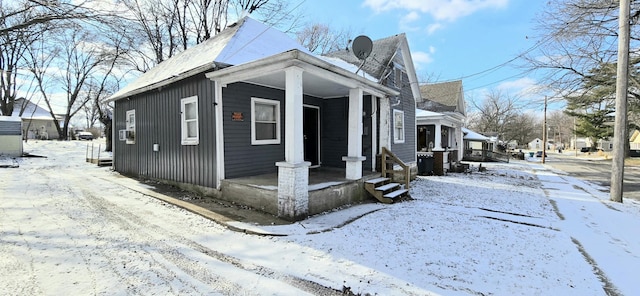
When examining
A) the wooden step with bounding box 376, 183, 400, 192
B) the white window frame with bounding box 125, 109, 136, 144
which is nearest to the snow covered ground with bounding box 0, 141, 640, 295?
the wooden step with bounding box 376, 183, 400, 192

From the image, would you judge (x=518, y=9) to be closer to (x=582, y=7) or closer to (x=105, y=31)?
(x=582, y=7)

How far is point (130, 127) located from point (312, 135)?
21.3ft

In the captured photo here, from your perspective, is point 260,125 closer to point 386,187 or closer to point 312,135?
point 312,135

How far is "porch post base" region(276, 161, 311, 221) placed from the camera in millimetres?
4648

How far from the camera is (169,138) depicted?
7.60m

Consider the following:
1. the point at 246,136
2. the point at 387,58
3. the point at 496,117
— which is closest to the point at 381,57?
the point at 387,58

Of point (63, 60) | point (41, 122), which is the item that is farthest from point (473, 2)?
point (41, 122)

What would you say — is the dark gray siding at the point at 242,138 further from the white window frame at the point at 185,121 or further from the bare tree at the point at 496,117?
the bare tree at the point at 496,117

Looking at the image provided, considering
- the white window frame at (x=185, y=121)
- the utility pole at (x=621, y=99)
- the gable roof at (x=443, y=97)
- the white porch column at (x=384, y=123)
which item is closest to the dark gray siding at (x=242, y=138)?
the white window frame at (x=185, y=121)

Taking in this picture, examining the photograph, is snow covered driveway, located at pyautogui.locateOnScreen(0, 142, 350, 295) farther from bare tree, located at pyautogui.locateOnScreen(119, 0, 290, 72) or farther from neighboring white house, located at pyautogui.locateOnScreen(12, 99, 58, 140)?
neighboring white house, located at pyautogui.locateOnScreen(12, 99, 58, 140)

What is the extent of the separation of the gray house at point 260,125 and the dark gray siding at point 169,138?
3cm

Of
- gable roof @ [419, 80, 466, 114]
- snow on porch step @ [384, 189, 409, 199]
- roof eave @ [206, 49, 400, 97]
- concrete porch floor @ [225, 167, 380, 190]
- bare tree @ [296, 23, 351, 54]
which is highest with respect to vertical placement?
bare tree @ [296, 23, 351, 54]

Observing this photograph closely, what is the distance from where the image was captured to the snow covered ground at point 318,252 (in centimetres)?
274

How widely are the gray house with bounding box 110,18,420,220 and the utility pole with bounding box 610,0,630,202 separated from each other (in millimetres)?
5986
